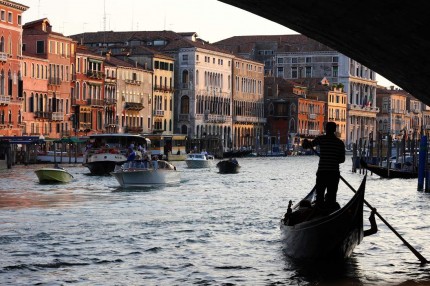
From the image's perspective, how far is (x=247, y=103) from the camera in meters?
83.4

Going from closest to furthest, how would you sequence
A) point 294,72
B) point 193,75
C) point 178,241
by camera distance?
point 178,241, point 193,75, point 294,72

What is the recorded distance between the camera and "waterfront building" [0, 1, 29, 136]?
164 feet

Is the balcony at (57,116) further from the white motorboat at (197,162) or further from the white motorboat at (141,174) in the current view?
the white motorboat at (141,174)

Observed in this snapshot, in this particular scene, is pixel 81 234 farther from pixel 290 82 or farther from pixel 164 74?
pixel 290 82

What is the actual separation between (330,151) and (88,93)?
50317 millimetres

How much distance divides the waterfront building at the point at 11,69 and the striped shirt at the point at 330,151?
39187 mm

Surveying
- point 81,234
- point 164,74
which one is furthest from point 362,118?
point 81,234

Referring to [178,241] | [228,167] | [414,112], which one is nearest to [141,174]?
[178,241]

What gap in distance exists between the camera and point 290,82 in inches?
3529

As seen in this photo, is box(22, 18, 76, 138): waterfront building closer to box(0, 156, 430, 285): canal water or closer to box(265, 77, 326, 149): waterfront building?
box(265, 77, 326, 149): waterfront building

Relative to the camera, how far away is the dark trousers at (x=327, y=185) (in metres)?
11.4

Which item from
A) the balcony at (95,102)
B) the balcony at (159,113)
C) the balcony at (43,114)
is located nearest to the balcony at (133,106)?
the balcony at (159,113)

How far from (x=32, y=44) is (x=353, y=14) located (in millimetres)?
49105

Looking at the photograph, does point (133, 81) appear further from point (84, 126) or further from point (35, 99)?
point (35, 99)
